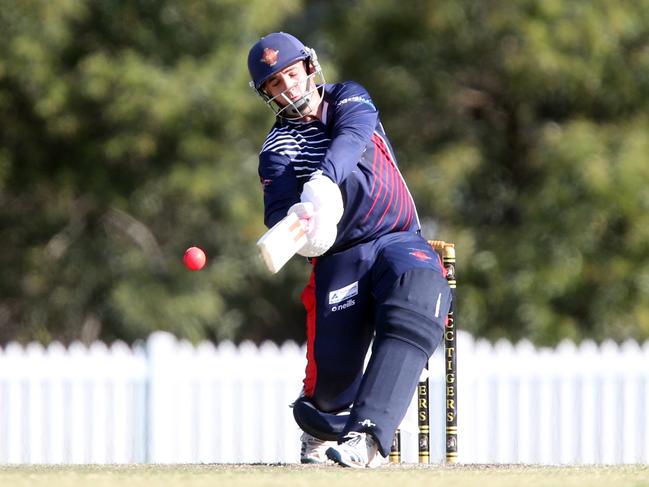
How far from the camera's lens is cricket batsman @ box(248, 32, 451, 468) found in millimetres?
5211

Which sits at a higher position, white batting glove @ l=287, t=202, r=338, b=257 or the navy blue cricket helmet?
the navy blue cricket helmet

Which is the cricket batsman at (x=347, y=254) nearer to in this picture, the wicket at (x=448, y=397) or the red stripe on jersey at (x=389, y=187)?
the red stripe on jersey at (x=389, y=187)

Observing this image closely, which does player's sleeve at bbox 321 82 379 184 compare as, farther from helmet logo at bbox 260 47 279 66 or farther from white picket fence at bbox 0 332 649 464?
white picket fence at bbox 0 332 649 464

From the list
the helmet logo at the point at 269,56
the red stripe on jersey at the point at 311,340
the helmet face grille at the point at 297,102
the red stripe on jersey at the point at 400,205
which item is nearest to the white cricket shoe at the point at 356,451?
the red stripe on jersey at the point at 311,340

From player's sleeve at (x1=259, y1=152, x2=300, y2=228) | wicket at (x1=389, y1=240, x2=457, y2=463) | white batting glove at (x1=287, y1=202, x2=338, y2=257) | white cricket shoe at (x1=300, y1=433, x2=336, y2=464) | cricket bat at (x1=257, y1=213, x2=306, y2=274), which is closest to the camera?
cricket bat at (x1=257, y1=213, x2=306, y2=274)

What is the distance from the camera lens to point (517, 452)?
34.7 ft

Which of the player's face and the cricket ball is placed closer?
the cricket ball

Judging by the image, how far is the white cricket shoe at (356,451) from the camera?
198 inches

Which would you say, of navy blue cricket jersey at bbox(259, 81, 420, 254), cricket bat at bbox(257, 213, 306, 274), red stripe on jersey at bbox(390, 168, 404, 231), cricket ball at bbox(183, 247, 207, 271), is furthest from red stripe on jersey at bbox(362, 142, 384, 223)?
cricket ball at bbox(183, 247, 207, 271)

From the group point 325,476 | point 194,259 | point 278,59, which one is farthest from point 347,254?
point 325,476

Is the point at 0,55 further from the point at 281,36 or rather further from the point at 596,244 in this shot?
the point at 281,36

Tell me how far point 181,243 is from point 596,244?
3875 mm

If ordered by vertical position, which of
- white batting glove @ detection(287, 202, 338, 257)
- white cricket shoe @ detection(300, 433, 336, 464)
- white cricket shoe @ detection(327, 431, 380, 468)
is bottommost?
white cricket shoe @ detection(327, 431, 380, 468)

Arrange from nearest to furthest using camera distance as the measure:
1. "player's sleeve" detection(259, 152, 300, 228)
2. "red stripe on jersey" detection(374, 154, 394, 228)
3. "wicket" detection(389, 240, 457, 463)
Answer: "player's sleeve" detection(259, 152, 300, 228), "red stripe on jersey" detection(374, 154, 394, 228), "wicket" detection(389, 240, 457, 463)
